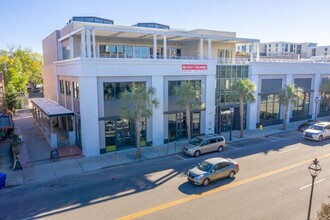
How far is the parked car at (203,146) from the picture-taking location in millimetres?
23164

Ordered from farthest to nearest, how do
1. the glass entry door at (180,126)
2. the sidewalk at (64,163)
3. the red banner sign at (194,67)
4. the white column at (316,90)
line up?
1. the white column at (316,90)
2. the glass entry door at (180,126)
3. the red banner sign at (194,67)
4. the sidewalk at (64,163)

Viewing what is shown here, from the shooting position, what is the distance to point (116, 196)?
15.7 metres

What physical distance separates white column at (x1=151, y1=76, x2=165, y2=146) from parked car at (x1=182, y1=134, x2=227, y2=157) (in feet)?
12.5

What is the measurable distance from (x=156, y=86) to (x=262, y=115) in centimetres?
1677

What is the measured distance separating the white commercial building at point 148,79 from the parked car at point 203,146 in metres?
4.35

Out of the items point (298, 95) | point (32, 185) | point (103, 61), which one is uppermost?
point (103, 61)

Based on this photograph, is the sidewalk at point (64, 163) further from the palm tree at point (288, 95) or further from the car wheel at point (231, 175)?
the car wheel at point (231, 175)

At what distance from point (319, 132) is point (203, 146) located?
43.6 ft

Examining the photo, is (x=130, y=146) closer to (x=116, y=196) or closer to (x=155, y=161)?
(x=155, y=161)

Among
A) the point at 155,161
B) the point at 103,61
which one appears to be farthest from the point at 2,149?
the point at 155,161

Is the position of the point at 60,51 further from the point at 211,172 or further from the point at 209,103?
the point at 211,172

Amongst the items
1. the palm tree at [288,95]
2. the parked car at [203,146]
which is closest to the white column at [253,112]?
the palm tree at [288,95]

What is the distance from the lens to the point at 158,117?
26547 millimetres

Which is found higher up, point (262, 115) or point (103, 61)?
point (103, 61)
